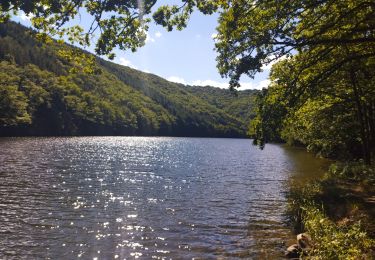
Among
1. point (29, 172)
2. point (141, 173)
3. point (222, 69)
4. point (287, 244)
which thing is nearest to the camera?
point (287, 244)

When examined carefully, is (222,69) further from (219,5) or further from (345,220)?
(345,220)

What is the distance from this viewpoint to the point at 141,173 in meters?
46.7

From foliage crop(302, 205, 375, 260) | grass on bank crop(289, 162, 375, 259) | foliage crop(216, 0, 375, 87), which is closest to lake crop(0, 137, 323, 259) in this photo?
grass on bank crop(289, 162, 375, 259)

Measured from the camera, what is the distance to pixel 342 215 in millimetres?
18984

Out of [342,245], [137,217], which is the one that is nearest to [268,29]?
[342,245]

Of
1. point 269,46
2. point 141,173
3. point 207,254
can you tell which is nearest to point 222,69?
point 269,46

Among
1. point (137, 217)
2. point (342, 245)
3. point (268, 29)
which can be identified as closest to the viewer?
point (342, 245)

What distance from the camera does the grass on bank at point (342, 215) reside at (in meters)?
12.2

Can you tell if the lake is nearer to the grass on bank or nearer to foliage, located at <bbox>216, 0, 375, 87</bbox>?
the grass on bank

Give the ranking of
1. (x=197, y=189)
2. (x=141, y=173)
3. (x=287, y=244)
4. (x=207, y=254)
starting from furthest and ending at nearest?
(x=141, y=173) → (x=197, y=189) → (x=287, y=244) → (x=207, y=254)

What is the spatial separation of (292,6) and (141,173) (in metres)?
34.1

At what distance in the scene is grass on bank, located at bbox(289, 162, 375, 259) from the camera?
12211 millimetres

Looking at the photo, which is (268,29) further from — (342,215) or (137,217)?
(137,217)

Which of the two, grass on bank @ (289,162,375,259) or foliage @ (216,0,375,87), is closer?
grass on bank @ (289,162,375,259)
